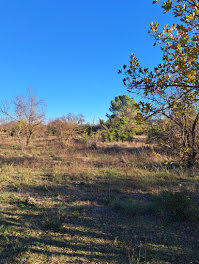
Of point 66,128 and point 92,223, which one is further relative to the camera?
point 66,128

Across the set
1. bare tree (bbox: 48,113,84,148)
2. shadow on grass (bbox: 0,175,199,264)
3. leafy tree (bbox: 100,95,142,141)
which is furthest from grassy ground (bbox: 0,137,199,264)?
bare tree (bbox: 48,113,84,148)

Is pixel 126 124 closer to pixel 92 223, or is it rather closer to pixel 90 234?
pixel 92 223

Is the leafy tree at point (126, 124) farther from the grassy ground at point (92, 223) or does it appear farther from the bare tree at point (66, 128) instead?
the bare tree at point (66, 128)

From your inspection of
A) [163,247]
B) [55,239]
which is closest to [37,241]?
[55,239]

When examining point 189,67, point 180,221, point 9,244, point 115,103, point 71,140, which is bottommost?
point 9,244

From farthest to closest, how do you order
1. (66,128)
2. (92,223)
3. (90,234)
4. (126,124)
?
(66,128) < (126,124) < (92,223) < (90,234)

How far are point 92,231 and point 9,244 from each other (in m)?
1.46

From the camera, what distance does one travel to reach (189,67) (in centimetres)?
230

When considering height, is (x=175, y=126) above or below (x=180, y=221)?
above

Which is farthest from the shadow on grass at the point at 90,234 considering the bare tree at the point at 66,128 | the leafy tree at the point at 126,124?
the bare tree at the point at 66,128

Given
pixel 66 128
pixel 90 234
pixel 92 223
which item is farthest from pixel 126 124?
pixel 66 128

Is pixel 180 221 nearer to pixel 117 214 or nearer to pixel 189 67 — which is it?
pixel 117 214

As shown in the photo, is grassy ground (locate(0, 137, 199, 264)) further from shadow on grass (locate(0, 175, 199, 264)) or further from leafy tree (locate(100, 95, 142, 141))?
leafy tree (locate(100, 95, 142, 141))

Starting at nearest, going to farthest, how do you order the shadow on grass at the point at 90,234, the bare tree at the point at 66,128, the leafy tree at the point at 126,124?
the shadow on grass at the point at 90,234 < the leafy tree at the point at 126,124 < the bare tree at the point at 66,128
